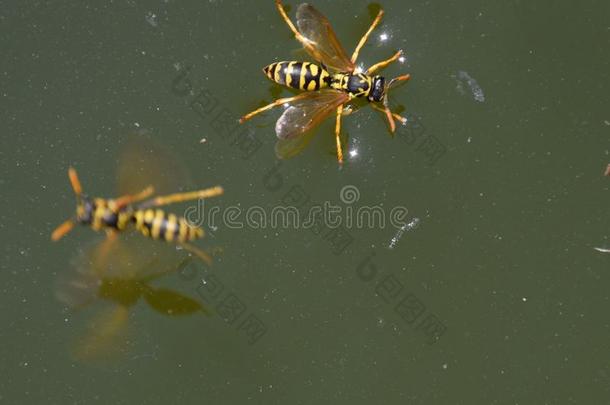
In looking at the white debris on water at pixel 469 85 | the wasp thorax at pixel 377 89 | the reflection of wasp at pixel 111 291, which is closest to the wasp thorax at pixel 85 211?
the reflection of wasp at pixel 111 291

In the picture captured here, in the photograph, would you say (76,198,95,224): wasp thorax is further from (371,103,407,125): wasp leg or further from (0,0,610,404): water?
(371,103,407,125): wasp leg

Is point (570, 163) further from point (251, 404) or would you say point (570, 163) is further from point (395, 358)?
point (251, 404)

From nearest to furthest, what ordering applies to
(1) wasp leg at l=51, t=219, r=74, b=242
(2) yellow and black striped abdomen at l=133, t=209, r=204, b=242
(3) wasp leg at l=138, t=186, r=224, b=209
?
(1) wasp leg at l=51, t=219, r=74, b=242
(2) yellow and black striped abdomen at l=133, t=209, r=204, b=242
(3) wasp leg at l=138, t=186, r=224, b=209

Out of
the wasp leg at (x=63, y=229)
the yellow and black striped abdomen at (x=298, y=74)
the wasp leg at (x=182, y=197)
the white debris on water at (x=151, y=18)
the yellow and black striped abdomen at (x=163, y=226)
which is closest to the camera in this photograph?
the wasp leg at (x=63, y=229)

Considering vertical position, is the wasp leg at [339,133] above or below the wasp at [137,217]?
below

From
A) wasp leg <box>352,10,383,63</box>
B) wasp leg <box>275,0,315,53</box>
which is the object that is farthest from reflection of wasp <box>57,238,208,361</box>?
wasp leg <box>352,10,383,63</box>

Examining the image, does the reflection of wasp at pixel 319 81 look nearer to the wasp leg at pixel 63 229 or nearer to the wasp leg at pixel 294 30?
the wasp leg at pixel 294 30

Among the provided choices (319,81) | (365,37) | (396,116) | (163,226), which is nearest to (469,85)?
(396,116)
